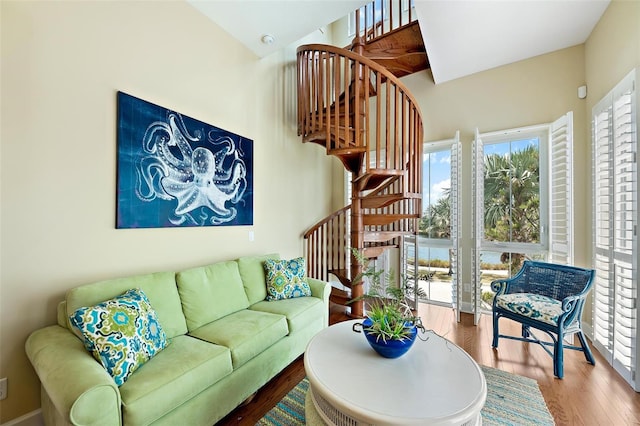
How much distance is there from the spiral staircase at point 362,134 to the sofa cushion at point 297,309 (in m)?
0.72

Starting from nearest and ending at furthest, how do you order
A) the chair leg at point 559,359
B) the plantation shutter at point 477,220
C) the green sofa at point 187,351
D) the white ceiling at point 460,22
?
the green sofa at point 187,351, the chair leg at point 559,359, the white ceiling at point 460,22, the plantation shutter at point 477,220

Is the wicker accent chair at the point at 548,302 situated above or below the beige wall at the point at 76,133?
below

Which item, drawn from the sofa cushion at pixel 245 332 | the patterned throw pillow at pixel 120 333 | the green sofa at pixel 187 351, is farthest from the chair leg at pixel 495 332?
the patterned throw pillow at pixel 120 333

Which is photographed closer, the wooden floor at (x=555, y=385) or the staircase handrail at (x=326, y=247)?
the wooden floor at (x=555, y=385)

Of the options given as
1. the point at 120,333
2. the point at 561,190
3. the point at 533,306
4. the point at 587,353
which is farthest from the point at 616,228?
the point at 120,333

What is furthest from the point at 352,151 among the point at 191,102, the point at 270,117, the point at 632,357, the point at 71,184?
the point at 632,357

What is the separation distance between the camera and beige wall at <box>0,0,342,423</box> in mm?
Result: 1523

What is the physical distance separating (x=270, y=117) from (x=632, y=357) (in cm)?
381

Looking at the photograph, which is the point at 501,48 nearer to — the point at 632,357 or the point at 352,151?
the point at 352,151

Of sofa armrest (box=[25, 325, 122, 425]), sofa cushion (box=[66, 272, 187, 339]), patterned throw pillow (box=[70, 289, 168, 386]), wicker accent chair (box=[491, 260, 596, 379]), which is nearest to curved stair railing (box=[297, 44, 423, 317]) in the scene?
wicker accent chair (box=[491, 260, 596, 379])

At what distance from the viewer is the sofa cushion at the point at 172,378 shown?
123 centimetres

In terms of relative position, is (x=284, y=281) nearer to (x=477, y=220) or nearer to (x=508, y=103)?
(x=477, y=220)

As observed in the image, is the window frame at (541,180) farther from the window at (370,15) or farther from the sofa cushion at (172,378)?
the sofa cushion at (172,378)

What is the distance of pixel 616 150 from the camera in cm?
223
